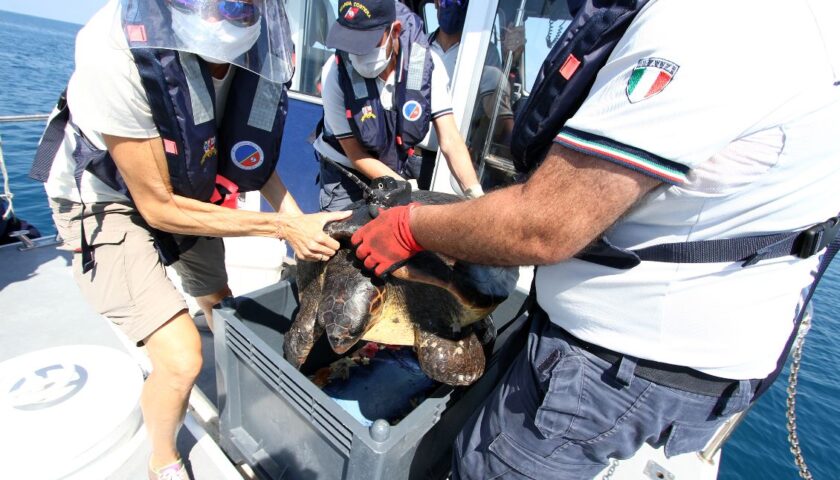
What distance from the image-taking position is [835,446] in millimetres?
3975

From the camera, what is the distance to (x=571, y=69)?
3.01ft

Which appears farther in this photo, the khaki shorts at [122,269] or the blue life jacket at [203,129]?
the khaki shorts at [122,269]

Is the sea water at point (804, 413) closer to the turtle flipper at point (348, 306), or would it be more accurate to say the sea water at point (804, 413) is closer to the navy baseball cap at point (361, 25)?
the turtle flipper at point (348, 306)

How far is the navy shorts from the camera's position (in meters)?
1.03

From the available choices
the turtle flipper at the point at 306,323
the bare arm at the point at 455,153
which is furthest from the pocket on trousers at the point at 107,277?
the bare arm at the point at 455,153

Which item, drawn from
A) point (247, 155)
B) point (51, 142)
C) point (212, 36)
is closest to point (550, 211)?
point (212, 36)

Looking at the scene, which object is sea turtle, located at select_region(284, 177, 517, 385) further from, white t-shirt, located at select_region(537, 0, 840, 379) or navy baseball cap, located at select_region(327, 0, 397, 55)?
navy baseball cap, located at select_region(327, 0, 397, 55)

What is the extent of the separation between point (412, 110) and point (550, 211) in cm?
168

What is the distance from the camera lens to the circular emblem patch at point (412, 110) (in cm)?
230

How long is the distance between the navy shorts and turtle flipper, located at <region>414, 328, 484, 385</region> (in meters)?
0.33

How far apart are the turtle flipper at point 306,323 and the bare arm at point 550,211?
95 centimetres

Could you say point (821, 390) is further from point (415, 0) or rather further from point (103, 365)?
point (103, 365)

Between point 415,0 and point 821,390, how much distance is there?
20.5 ft

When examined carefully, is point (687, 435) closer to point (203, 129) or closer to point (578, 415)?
point (578, 415)
